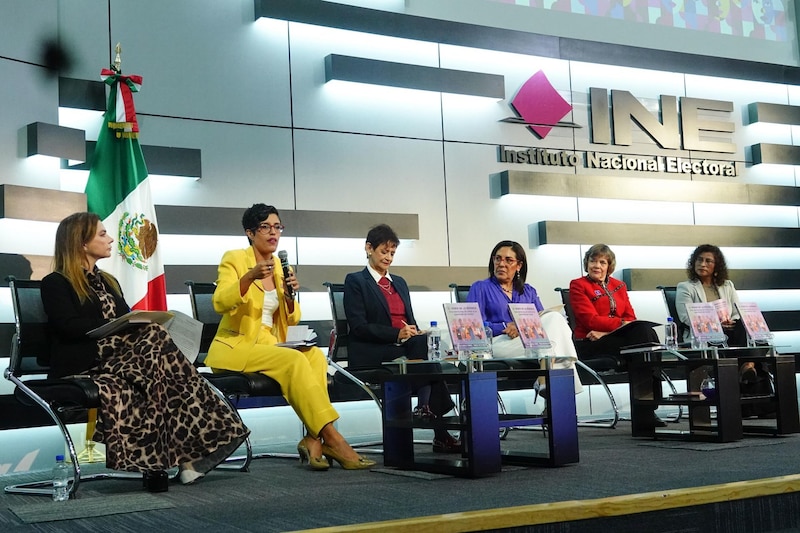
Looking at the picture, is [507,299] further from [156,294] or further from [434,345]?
[156,294]

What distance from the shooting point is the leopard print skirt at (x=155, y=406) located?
3.45m

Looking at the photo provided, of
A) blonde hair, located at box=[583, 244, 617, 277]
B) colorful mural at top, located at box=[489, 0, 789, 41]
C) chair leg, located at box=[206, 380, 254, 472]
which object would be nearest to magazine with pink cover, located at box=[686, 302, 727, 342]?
blonde hair, located at box=[583, 244, 617, 277]

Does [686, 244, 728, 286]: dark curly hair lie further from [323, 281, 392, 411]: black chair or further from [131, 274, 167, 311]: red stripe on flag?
[131, 274, 167, 311]: red stripe on flag

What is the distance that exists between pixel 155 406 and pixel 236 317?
2.73 ft

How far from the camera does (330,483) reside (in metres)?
3.51

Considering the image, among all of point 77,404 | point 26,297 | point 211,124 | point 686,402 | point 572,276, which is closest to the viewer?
point 77,404

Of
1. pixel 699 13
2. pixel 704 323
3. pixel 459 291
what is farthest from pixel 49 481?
pixel 699 13

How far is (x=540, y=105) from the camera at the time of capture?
6.90 metres

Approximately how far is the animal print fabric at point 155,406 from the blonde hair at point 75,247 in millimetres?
297

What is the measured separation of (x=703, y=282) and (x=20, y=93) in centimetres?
431

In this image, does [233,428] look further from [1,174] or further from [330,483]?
[1,174]

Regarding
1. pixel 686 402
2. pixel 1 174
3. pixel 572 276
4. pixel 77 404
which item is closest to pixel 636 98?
pixel 572 276

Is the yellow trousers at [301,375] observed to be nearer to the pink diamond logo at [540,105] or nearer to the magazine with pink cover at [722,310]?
the magazine with pink cover at [722,310]

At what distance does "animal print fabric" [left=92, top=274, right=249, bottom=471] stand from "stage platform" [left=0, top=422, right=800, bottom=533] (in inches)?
6.3
